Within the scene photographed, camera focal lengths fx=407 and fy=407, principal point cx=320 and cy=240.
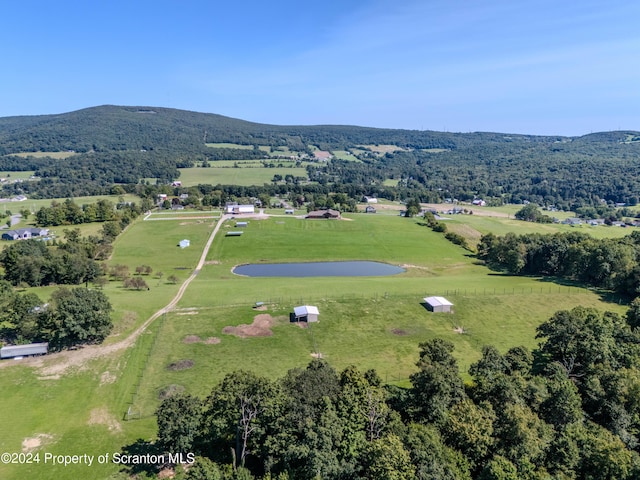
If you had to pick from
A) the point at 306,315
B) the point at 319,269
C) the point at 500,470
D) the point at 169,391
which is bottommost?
the point at 319,269

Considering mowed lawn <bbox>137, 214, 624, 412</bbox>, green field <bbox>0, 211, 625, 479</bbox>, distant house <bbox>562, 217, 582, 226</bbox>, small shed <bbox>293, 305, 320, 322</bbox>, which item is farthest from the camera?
distant house <bbox>562, 217, 582, 226</bbox>

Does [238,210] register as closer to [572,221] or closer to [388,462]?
[388,462]

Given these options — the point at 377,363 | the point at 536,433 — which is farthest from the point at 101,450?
the point at 536,433

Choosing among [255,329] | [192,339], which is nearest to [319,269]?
[255,329]

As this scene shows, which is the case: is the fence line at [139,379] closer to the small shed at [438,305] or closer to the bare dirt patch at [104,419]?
the bare dirt patch at [104,419]

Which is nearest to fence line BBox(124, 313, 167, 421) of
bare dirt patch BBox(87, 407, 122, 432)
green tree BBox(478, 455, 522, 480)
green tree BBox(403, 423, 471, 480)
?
bare dirt patch BBox(87, 407, 122, 432)

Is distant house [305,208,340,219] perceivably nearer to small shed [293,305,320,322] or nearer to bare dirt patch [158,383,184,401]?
small shed [293,305,320,322]
